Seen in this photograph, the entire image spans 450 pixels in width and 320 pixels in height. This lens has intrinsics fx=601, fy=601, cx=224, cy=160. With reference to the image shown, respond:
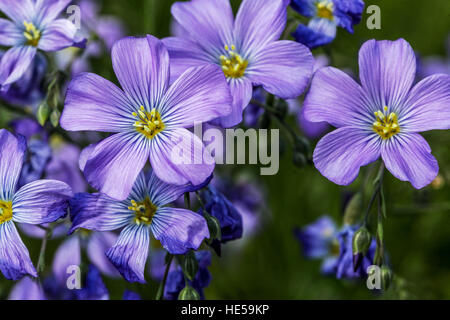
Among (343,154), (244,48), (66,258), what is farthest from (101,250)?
(343,154)

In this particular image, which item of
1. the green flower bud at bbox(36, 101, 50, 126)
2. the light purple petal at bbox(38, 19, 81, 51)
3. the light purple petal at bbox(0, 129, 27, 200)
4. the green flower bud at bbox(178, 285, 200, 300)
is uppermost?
the light purple petal at bbox(38, 19, 81, 51)

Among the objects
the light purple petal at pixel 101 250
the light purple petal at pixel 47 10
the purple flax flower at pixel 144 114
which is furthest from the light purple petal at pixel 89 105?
the light purple petal at pixel 101 250

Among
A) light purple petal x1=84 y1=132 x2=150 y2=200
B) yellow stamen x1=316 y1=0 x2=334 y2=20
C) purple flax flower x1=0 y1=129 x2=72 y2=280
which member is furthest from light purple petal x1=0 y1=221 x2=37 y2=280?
yellow stamen x1=316 y1=0 x2=334 y2=20

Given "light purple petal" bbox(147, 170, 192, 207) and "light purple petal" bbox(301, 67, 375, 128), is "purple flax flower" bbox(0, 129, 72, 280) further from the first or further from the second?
"light purple petal" bbox(301, 67, 375, 128)


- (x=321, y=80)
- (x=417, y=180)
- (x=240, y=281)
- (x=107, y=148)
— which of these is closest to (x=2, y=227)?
(x=107, y=148)

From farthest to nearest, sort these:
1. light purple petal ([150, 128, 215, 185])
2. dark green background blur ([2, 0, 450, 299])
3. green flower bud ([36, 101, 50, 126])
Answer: dark green background blur ([2, 0, 450, 299]) < green flower bud ([36, 101, 50, 126]) < light purple petal ([150, 128, 215, 185])

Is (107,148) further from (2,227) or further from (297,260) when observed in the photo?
(297,260)

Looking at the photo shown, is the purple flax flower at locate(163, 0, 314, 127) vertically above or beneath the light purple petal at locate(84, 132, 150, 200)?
above

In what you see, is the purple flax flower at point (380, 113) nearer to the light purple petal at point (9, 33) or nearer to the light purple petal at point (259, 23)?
the light purple petal at point (259, 23)
